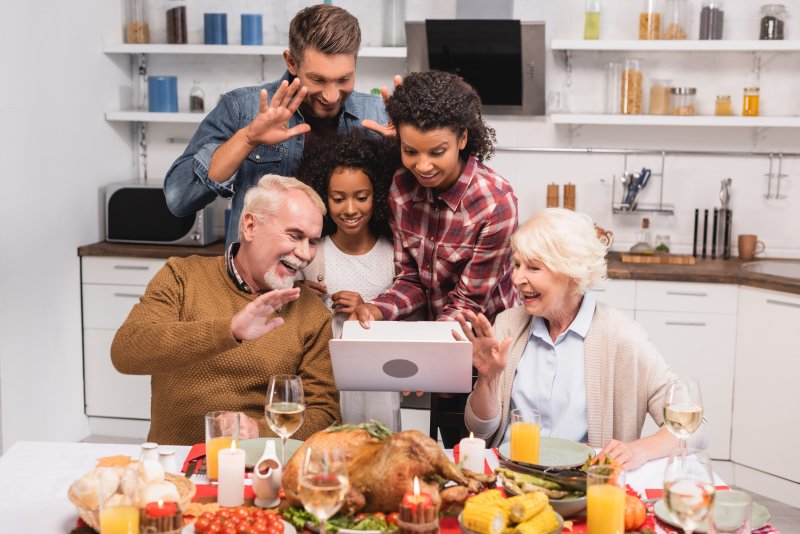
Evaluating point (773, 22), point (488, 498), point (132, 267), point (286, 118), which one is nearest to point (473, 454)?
point (488, 498)

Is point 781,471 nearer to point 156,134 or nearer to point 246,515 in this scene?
point 246,515

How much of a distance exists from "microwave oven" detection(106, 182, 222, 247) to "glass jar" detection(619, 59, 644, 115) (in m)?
2.00

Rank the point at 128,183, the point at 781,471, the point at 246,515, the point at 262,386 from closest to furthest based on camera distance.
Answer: the point at 246,515
the point at 262,386
the point at 781,471
the point at 128,183

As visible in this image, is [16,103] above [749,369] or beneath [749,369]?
above

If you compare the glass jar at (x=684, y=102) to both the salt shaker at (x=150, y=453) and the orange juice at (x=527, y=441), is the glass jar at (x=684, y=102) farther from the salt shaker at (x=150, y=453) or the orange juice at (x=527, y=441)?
the salt shaker at (x=150, y=453)

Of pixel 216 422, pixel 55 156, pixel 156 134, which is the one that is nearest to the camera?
pixel 216 422

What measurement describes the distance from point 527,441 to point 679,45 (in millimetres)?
2867

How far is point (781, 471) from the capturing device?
12.7 feet

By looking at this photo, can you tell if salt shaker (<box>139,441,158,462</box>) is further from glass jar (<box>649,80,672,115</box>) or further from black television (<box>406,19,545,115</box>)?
glass jar (<box>649,80,672,115</box>)

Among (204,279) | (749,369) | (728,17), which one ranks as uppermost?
(728,17)

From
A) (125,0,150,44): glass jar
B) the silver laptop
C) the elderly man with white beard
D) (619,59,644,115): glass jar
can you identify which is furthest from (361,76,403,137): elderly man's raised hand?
(125,0,150,44): glass jar

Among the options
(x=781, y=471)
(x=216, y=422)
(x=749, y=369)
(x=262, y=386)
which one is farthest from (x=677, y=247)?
(x=216, y=422)

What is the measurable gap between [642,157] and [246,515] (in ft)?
11.4

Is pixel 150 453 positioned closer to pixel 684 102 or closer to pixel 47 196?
pixel 47 196
